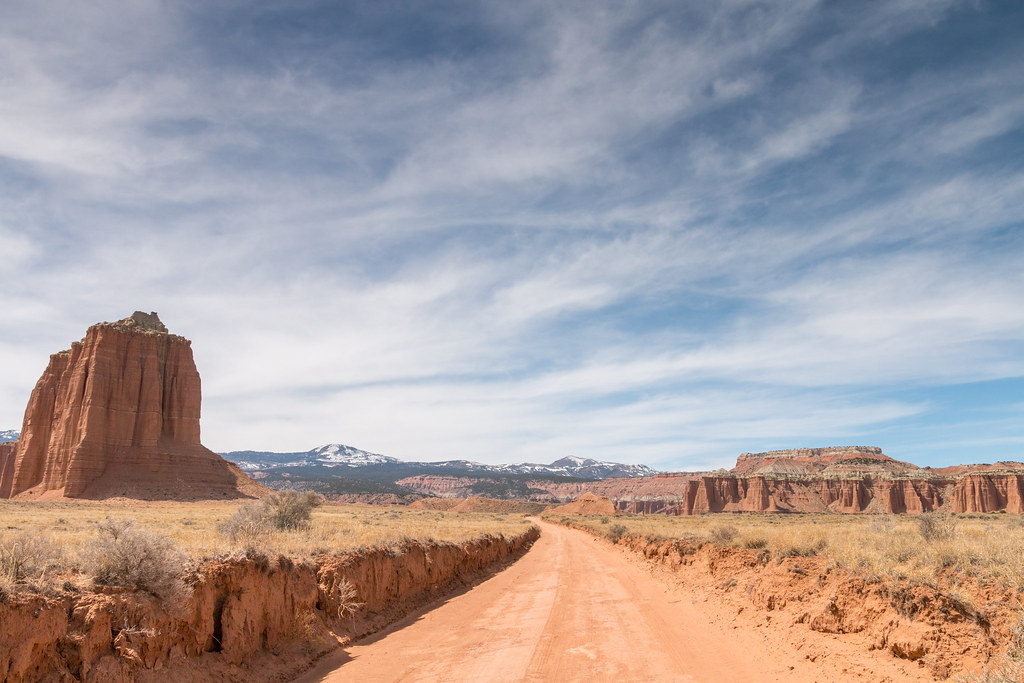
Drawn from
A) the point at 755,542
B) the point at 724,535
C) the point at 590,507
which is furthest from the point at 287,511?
the point at 590,507

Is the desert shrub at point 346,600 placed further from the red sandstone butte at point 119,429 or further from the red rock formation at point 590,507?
the red rock formation at point 590,507

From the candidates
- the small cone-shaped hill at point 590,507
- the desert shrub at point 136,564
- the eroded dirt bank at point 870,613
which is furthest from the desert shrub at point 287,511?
the small cone-shaped hill at point 590,507

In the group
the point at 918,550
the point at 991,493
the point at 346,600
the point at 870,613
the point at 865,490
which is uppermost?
the point at 918,550

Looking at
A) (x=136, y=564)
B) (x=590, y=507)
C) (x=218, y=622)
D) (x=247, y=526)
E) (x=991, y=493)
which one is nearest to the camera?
(x=136, y=564)

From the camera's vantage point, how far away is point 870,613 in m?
10.7

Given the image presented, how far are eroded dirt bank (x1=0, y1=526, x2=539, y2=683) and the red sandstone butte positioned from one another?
6705 cm

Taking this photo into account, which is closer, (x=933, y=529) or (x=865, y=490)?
(x=933, y=529)

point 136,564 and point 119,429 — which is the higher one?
point 119,429

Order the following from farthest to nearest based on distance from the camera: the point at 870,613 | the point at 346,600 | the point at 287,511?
1. the point at 287,511
2. the point at 346,600
3. the point at 870,613

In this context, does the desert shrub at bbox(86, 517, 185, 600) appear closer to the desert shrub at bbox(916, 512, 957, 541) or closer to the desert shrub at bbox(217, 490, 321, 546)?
the desert shrub at bbox(217, 490, 321, 546)

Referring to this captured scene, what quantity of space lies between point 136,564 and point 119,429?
8207 centimetres

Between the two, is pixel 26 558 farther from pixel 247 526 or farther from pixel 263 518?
pixel 263 518

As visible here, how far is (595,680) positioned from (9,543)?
29.1 ft

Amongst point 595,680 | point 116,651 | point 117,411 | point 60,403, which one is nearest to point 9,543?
point 116,651
